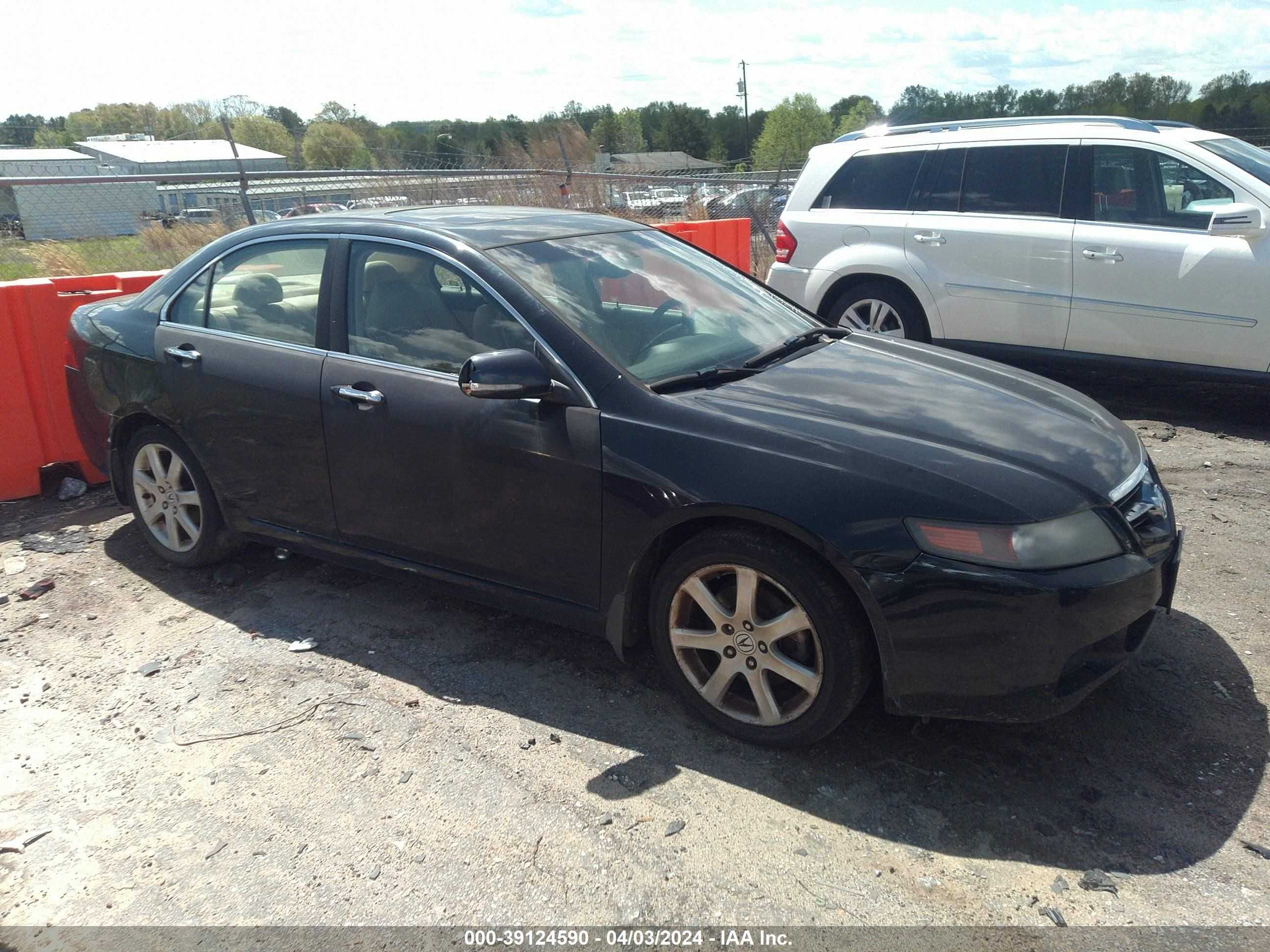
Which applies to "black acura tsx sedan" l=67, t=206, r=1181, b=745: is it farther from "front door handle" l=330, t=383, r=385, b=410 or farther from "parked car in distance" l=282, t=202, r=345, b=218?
"parked car in distance" l=282, t=202, r=345, b=218

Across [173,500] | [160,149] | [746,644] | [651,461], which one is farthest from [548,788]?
[160,149]

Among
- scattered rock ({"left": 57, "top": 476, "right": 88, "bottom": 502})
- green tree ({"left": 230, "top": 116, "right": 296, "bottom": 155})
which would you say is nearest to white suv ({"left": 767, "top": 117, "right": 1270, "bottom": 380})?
scattered rock ({"left": 57, "top": 476, "right": 88, "bottom": 502})

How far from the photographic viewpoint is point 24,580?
4707 mm

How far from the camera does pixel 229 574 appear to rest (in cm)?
467

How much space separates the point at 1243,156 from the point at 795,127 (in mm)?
87423

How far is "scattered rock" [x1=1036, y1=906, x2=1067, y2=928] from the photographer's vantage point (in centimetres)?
243

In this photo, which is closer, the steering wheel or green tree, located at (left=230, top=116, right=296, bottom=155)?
the steering wheel

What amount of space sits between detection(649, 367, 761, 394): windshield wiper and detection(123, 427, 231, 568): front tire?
2315 mm

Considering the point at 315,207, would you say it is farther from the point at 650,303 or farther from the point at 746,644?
the point at 746,644

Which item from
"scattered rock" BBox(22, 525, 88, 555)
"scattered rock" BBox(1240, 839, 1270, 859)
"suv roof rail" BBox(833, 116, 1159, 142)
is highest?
"suv roof rail" BBox(833, 116, 1159, 142)

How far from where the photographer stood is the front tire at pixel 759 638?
289 cm

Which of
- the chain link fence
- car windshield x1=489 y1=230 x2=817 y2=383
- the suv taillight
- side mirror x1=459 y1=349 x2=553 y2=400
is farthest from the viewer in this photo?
the chain link fence

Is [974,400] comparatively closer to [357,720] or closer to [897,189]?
[357,720]

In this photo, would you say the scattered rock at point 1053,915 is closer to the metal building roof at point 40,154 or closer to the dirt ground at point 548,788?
the dirt ground at point 548,788
